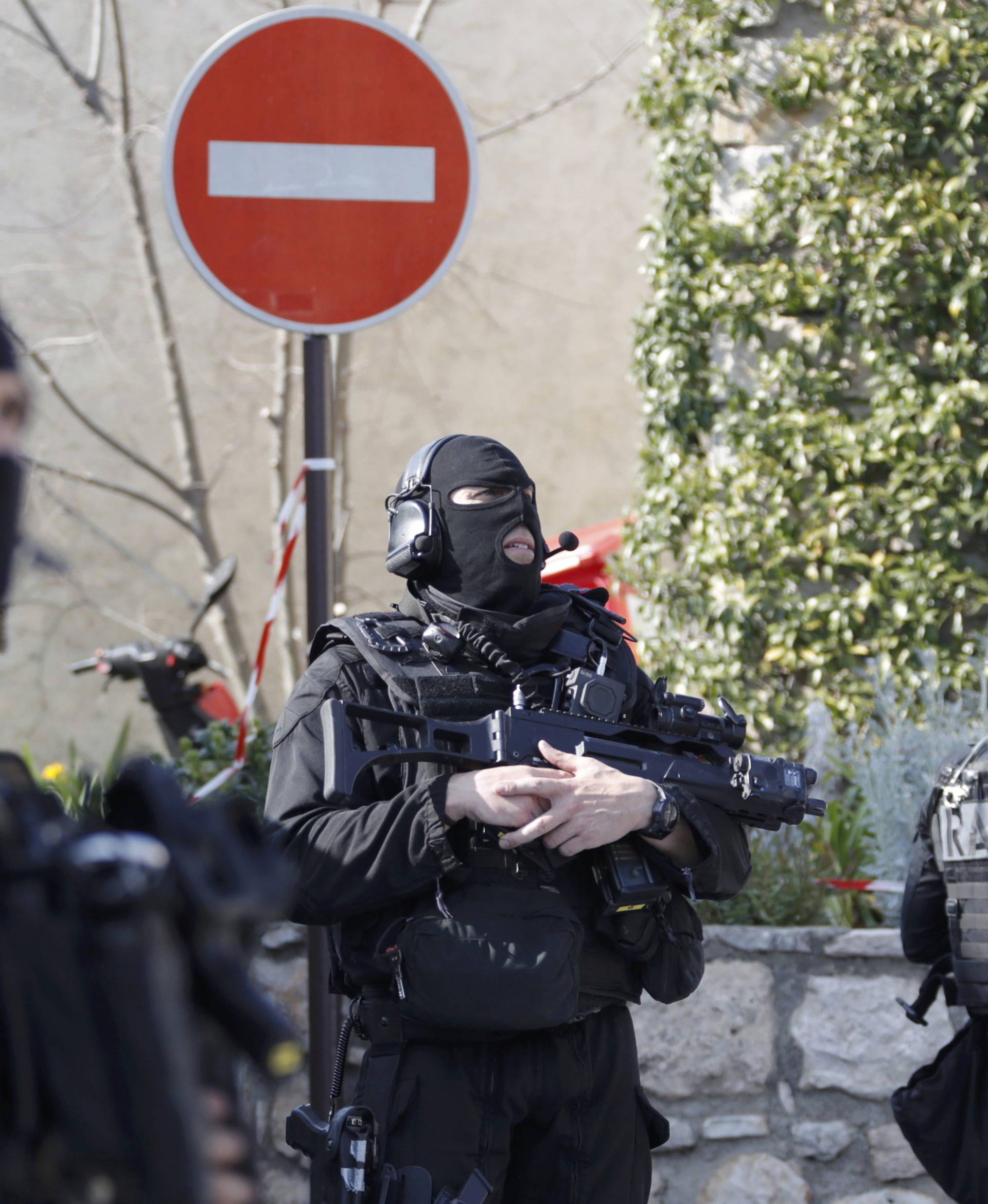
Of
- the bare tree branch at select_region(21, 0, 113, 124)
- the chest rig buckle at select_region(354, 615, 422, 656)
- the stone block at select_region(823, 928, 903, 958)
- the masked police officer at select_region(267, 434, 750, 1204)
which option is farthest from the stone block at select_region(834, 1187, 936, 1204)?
the bare tree branch at select_region(21, 0, 113, 124)

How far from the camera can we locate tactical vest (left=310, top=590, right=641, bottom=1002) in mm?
2307

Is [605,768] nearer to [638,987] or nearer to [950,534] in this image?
[638,987]

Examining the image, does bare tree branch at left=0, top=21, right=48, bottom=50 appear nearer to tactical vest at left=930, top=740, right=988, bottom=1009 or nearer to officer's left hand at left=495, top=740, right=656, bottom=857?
officer's left hand at left=495, top=740, right=656, bottom=857

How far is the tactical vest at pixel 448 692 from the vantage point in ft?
7.57

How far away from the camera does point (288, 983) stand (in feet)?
11.3

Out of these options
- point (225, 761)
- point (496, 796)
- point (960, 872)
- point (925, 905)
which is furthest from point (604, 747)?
point (225, 761)

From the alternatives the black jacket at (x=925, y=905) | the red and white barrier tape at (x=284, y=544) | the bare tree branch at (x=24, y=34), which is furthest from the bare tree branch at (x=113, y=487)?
the black jacket at (x=925, y=905)

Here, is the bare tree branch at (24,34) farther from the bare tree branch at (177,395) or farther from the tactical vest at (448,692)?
the tactical vest at (448,692)

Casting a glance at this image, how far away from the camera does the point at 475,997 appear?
2102mm

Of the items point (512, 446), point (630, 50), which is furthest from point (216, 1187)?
point (630, 50)

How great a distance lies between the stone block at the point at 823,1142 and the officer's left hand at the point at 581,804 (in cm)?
157

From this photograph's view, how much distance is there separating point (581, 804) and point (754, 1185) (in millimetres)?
1712

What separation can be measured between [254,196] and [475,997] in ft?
5.63

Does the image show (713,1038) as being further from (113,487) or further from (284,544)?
(113,487)
